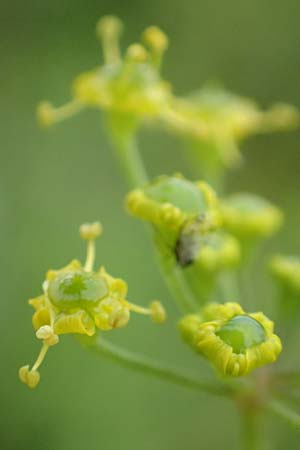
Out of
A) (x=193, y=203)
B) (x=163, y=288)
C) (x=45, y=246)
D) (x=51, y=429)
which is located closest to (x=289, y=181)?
(x=163, y=288)

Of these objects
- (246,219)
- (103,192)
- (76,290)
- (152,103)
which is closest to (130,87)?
(152,103)

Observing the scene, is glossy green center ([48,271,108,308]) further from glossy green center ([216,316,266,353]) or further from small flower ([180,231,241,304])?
small flower ([180,231,241,304])

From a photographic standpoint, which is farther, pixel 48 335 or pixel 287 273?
pixel 287 273

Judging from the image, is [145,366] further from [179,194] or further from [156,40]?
[156,40]

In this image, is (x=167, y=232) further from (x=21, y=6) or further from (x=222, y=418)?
(x=21, y=6)

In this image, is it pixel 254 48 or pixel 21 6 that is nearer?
pixel 21 6

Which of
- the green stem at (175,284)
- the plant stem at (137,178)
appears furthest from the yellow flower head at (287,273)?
the green stem at (175,284)
